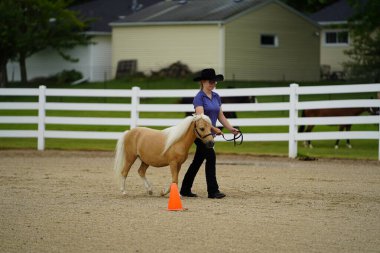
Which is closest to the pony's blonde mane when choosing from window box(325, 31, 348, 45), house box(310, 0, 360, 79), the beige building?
the beige building

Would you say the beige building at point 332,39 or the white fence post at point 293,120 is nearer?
the white fence post at point 293,120

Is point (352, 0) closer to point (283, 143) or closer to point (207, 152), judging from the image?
point (283, 143)

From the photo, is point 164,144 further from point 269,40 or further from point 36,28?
point 36,28

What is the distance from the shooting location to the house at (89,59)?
1877 inches

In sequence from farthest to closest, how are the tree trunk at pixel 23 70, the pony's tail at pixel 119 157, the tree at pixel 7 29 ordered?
the tree trunk at pixel 23 70 → the tree at pixel 7 29 → the pony's tail at pixel 119 157

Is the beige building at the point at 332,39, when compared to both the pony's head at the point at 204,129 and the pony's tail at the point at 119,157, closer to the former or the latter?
the pony's tail at the point at 119,157

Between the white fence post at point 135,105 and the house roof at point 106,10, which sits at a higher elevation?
the house roof at point 106,10

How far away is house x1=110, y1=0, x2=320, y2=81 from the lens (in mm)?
42812

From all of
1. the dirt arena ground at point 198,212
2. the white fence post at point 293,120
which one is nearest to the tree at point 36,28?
the white fence post at point 293,120

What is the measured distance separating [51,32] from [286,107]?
29.1 metres

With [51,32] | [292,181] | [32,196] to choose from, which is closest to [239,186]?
[292,181]

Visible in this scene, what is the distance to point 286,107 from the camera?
1906 centimetres

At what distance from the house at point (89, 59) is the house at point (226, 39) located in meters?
1.69

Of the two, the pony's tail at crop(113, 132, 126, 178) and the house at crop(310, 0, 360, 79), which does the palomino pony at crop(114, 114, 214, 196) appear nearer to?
the pony's tail at crop(113, 132, 126, 178)
